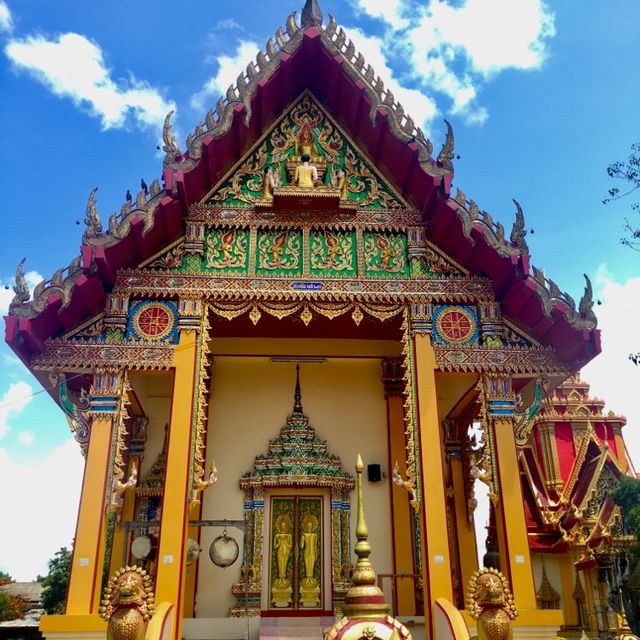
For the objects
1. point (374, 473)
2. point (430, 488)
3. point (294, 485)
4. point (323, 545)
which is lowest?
point (323, 545)

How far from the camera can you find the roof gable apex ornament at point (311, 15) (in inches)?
356

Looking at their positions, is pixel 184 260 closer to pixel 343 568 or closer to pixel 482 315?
pixel 482 315

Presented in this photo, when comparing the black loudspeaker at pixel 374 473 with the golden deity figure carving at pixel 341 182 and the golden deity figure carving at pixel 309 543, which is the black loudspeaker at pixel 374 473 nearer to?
the golden deity figure carving at pixel 309 543

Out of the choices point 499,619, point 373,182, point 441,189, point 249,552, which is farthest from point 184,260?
point 499,619

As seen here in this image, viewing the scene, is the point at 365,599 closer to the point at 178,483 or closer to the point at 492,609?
the point at 492,609

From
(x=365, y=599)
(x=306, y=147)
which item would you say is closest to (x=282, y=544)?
(x=306, y=147)

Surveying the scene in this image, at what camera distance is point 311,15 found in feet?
29.8

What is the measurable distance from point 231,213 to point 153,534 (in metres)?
4.52

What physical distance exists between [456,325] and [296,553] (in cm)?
390

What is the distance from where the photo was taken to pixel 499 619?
477cm

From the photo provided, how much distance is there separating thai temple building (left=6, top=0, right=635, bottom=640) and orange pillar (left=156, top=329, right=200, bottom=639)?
0.02 metres

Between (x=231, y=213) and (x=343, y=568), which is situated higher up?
(x=231, y=213)

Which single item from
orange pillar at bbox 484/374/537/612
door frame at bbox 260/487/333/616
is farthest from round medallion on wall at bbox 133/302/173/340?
orange pillar at bbox 484/374/537/612

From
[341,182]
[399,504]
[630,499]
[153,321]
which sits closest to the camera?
[153,321]
